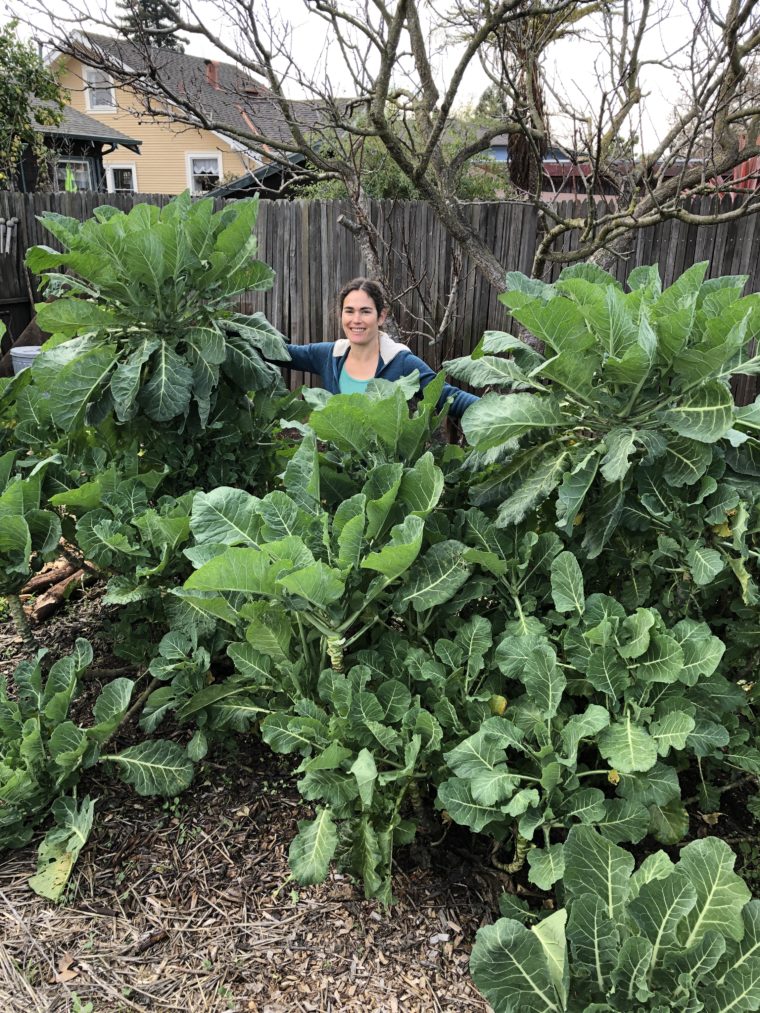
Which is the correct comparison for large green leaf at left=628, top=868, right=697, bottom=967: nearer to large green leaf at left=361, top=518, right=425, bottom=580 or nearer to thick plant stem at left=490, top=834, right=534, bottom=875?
thick plant stem at left=490, top=834, right=534, bottom=875

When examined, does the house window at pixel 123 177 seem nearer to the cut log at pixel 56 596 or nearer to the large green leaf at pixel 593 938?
the cut log at pixel 56 596

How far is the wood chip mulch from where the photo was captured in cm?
195

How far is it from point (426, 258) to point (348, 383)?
3.41 meters

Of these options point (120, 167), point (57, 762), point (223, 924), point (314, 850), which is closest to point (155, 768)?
point (57, 762)

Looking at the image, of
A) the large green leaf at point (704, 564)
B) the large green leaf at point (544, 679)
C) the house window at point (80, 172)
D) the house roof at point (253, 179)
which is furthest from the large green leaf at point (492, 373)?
the house window at point (80, 172)

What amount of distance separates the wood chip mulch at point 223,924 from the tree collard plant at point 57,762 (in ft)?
0.30

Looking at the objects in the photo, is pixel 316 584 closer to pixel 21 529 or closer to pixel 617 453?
pixel 617 453

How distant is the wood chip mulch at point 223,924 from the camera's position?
6.40ft

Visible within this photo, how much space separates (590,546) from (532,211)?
5.13 m

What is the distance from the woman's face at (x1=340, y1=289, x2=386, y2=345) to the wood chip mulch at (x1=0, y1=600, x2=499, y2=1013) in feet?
7.53

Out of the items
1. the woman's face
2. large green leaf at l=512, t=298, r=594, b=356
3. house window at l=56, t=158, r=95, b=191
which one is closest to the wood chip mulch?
large green leaf at l=512, t=298, r=594, b=356

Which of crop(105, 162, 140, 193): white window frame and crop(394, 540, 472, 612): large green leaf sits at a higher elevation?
crop(105, 162, 140, 193): white window frame

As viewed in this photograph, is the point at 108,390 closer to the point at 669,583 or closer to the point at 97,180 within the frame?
the point at 669,583

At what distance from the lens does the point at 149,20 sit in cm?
527
